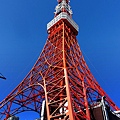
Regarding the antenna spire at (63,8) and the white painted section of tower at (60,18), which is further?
the antenna spire at (63,8)

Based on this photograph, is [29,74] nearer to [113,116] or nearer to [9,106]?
[9,106]

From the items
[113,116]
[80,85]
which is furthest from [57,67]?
[113,116]

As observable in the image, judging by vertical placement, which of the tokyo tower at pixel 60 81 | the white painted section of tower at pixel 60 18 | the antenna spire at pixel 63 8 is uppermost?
the antenna spire at pixel 63 8

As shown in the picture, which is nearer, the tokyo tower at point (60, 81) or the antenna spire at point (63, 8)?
the tokyo tower at point (60, 81)

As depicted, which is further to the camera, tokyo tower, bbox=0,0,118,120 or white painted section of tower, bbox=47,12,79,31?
white painted section of tower, bbox=47,12,79,31

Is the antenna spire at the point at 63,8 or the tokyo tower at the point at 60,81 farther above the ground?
the antenna spire at the point at 63,8

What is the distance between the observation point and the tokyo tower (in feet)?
50.1

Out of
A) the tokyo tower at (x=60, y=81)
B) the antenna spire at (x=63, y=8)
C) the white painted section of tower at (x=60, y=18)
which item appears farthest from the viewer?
the antenna spire at (x=63, y=8)

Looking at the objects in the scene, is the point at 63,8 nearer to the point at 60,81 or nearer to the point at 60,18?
the point at 60,18

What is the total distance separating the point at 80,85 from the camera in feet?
56.0

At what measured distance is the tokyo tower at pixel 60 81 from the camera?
1528cm

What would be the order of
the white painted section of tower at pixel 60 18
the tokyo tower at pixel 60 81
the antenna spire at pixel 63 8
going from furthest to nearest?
the antenna spire at pixel 63 8
the white painted section of tower at pixel 60 18
the tokyo tower at pixel 60 81

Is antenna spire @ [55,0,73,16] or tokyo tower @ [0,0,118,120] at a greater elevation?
antenna spire @ [55,0,73,16]

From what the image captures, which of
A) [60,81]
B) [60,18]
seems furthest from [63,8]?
[60,81]
